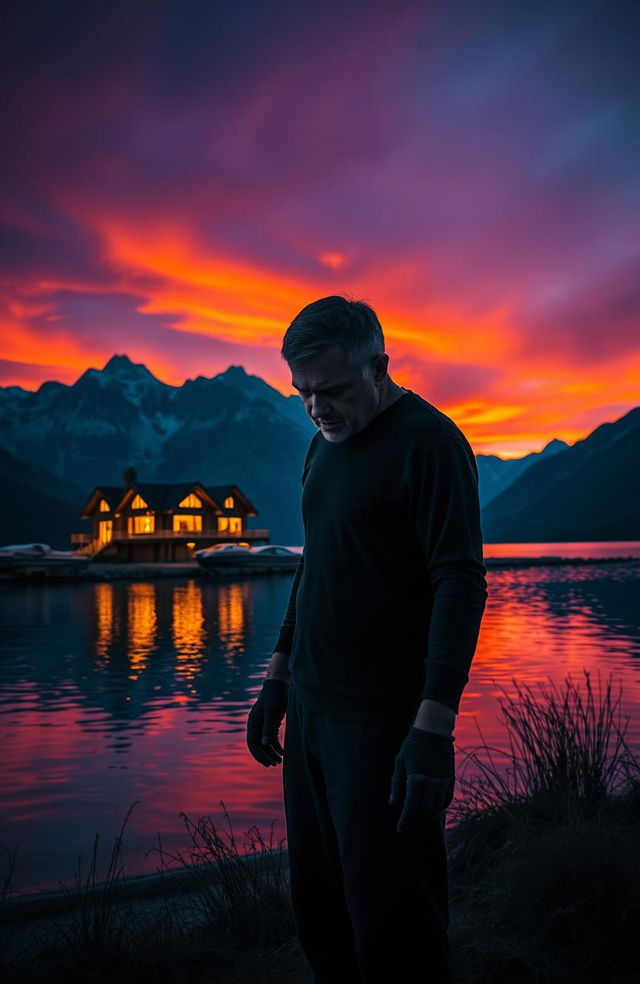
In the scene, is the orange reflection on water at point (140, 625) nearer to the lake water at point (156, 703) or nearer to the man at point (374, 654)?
the lake water at point (156, 703)

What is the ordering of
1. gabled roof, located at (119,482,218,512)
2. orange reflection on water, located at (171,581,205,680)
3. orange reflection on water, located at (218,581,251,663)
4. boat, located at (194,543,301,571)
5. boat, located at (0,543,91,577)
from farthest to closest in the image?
gabled roof, located at (119,482,218,512), boat, located at (194,543,301,571), boat, located at (0,543,91,577), orange reflection on water, located at (218,581,251,663), orange reflection on water, located at (171,581,205,680)

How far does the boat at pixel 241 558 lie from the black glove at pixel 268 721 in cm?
5648

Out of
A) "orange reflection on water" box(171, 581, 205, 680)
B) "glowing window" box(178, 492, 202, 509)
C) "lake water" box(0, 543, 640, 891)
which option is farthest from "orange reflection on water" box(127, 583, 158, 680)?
"glowing window" box(178, 492, 202, 509)

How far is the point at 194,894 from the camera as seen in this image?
16.1ft

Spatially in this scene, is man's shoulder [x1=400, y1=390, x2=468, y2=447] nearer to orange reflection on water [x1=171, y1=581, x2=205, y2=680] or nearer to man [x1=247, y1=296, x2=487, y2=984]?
man [x1=247, y1=296, x2=487, y2=984]

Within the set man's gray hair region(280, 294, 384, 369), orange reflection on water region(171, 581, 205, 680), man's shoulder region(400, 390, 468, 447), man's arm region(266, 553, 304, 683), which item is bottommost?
orange reflection on water region(171, 581, 205, 680)

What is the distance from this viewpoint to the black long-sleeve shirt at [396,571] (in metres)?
2.45

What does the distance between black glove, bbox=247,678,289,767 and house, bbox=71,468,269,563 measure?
211 feet

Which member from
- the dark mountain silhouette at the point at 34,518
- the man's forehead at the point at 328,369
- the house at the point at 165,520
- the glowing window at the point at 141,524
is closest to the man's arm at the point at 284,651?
the man's forehead at the point at 328,369

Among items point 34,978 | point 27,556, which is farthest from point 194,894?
point 27,556

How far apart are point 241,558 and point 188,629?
33748 millimetres

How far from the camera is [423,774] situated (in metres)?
2.32

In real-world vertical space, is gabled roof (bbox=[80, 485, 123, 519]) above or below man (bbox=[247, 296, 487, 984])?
above

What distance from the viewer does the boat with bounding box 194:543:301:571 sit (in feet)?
200
